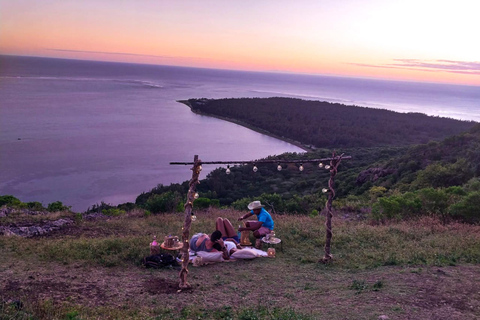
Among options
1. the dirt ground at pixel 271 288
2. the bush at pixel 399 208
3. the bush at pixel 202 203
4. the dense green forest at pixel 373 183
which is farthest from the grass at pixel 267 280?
the bush at pixel 202 203

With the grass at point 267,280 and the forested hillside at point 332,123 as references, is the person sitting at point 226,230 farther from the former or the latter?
the forested hillside at point 332,123

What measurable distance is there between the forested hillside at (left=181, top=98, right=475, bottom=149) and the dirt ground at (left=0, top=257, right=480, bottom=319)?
46.8 m

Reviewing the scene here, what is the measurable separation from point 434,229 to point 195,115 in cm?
7025

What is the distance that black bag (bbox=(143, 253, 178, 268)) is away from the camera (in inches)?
289

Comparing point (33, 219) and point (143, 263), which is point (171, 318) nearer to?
point (143, 263)

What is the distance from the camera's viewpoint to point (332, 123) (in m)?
66.2

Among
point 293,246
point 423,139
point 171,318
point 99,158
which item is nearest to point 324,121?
point 423,139

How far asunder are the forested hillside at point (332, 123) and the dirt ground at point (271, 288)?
46.8m

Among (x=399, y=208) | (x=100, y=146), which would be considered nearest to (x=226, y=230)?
(x=399, y=208)

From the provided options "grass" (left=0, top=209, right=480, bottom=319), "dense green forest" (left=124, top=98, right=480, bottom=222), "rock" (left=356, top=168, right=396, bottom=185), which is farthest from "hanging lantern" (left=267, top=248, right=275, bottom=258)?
"rock" (left=356, top=168, right=396, bottom=185)

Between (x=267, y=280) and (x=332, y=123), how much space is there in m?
62.2

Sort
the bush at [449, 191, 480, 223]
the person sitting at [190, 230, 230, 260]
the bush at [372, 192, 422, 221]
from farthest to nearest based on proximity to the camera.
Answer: the bush at [372, 192, 422, 221]
the bush at [449, 191, 480, 223]
the person sitting at [190, 230, 230, 260]

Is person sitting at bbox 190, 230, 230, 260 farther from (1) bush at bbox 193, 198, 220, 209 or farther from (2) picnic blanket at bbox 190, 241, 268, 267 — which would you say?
(1) bush at bbox 193, 198, 220, 209

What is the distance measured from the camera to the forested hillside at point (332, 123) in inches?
2199
